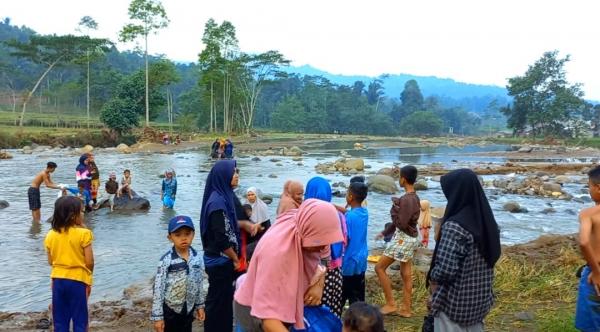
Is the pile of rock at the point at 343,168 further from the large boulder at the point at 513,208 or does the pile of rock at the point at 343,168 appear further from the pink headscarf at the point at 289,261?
the pink headscarf at the point at 289,261

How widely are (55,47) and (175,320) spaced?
166ft

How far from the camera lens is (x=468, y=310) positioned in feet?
10.6

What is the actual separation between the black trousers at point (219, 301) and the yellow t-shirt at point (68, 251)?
0.99m

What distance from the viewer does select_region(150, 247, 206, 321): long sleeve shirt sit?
3824 mm

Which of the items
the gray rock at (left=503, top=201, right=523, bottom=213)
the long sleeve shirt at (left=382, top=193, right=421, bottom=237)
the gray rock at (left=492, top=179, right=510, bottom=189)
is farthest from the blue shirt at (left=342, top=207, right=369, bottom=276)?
the gray rock at (left=492, top=179, right=510, bottom=189)

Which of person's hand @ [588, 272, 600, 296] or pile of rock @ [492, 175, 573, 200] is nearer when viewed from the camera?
person's hand @ [588, 272, 600, 296]

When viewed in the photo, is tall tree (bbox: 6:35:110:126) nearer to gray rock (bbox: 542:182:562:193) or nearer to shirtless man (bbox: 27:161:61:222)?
shirtless man (bbox: 27:161:61:222)

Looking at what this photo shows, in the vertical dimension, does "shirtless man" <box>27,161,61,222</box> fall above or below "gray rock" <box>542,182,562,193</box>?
above

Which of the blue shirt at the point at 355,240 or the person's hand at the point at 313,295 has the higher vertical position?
the person's hand at the point at 313,295

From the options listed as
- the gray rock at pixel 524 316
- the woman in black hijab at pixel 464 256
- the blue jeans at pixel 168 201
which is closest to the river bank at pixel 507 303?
the gray rock at pixel 524 316

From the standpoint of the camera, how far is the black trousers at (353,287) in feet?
16.4

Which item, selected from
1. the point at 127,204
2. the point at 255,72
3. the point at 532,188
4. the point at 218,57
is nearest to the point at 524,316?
the point at 127,204

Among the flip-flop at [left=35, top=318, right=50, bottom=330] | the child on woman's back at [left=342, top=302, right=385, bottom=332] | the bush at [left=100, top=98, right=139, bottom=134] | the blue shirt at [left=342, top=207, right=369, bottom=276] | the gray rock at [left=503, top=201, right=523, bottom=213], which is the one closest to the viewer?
the child on woman's back at [left=342, top=302, right=385, bottom=332]

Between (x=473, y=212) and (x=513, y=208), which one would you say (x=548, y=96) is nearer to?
(x=513, y=208)
